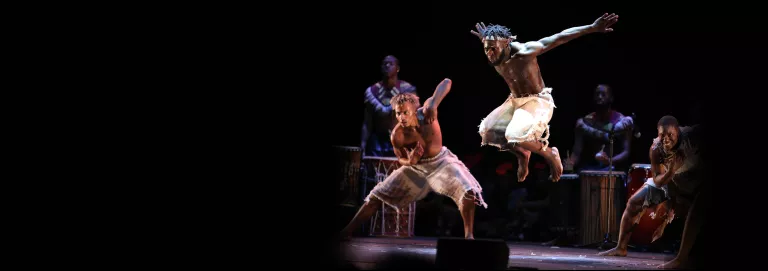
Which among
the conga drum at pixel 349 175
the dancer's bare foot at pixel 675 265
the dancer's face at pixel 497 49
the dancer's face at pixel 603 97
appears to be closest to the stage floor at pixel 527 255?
the dancer's bare foot at pixel 675 265

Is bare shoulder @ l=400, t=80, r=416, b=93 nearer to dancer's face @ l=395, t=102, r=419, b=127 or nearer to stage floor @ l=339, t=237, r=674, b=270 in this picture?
stage floor @ l=339, t=237, r=674, b=270

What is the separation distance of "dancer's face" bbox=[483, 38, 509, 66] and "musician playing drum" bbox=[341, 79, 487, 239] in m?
0.45

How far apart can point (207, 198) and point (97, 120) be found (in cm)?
68

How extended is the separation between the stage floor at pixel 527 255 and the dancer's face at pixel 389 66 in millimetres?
1693

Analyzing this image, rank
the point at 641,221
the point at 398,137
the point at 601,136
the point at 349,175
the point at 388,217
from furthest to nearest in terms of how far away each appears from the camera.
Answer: the point at 388,217 → the point at 349,175 → the point at 601,136 → the point at 641,221 → the point at 398,137

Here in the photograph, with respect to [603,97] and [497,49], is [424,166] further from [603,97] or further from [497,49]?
[603,97]

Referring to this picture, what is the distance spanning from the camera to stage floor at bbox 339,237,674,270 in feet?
20.2

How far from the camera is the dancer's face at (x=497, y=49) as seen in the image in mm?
7465

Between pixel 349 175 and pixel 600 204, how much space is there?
8.19 ft

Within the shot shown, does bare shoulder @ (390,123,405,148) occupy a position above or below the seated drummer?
below

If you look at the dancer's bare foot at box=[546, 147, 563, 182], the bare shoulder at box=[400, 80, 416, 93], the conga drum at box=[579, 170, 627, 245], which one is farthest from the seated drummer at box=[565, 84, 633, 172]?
the bare shoulder at box=[400, 80, 416, 93]

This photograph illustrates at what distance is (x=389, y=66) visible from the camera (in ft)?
31.1

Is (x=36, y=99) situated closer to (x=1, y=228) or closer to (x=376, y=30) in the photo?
(x=1, y=228)

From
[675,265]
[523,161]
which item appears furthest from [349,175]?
[675,265]
